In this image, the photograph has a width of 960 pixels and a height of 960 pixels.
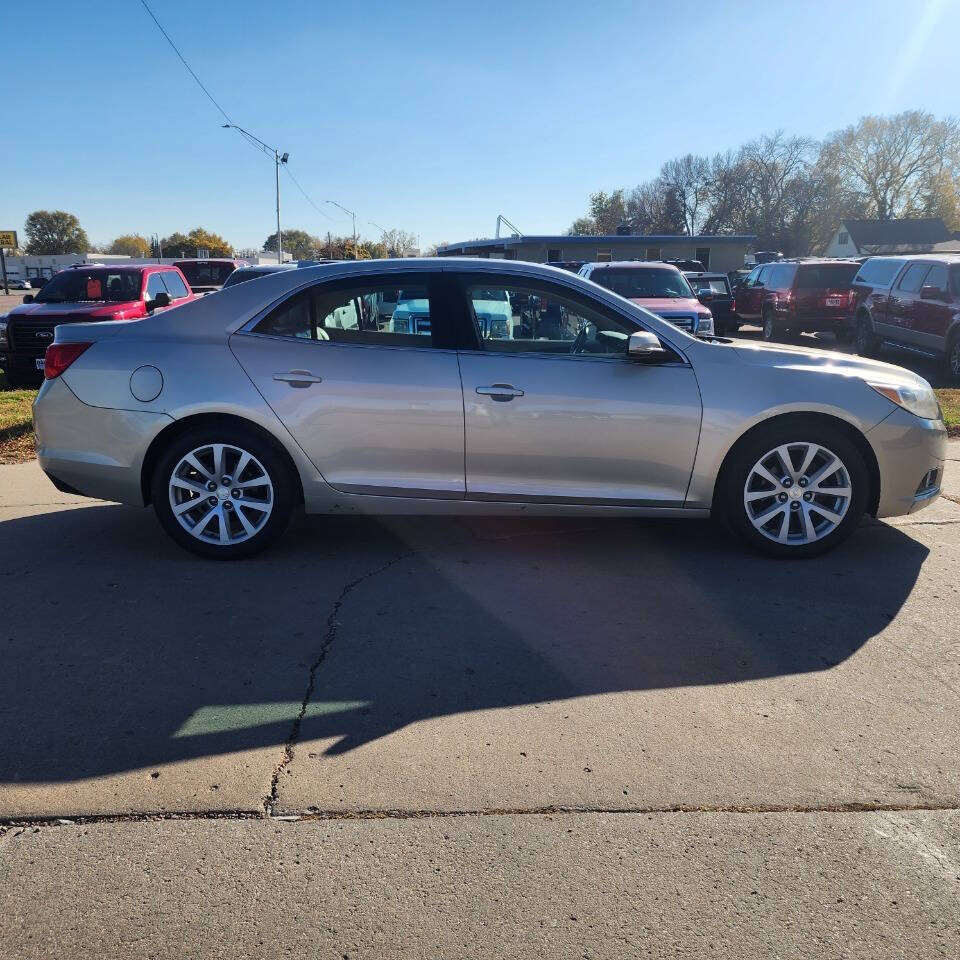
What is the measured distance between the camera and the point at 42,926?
2.42 m

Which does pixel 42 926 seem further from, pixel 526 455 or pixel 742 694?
pixel 526 455

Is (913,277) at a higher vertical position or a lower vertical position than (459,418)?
higher

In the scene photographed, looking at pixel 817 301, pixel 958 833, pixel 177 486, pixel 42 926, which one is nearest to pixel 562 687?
pixel 958 833

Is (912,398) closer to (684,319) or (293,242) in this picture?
(684,319)

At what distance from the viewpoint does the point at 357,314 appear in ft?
17.6

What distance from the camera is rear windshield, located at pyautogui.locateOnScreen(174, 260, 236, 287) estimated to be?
2252cm

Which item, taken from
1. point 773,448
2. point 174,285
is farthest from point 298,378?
point 174,285

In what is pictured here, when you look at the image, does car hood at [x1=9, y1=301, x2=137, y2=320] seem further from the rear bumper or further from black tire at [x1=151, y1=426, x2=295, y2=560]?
black tire at [x1=151, y1=426, x2=295, y2=560]

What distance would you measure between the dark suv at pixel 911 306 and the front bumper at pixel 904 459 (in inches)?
378

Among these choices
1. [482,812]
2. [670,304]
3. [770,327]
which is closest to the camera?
[482,812]

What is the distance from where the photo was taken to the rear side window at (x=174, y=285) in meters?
15.1

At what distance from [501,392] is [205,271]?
19357 millimetres

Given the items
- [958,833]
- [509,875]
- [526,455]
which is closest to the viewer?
[509,875]

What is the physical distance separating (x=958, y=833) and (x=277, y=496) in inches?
146
